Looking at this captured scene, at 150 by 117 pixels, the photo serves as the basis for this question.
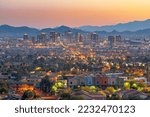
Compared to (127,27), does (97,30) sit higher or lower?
lower

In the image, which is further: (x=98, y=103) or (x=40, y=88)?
(x=40, y=88)

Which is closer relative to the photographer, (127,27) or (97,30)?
(97,30)

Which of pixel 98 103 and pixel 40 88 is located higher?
pixel 98 103

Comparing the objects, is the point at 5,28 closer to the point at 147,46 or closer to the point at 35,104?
the point at 147,46

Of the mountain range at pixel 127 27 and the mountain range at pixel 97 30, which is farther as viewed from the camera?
the mountain range at pixel 127 27

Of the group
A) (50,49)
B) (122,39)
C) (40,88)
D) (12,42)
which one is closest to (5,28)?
(12,42)

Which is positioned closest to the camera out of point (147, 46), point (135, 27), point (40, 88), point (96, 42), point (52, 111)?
point (52, 111)

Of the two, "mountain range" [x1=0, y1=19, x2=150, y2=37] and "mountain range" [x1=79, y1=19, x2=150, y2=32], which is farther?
"mountain range" [x1=79, y1=19, x2=150, y2=32]

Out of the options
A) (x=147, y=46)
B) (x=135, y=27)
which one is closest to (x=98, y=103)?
(x=147, y=46)

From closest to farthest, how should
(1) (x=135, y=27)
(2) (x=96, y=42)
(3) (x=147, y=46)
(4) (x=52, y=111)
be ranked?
(4) (x=52, y=111)
(3) (x=147, y=46)
(2) (x=96, y=42)
(1) (x=135, y=27)
